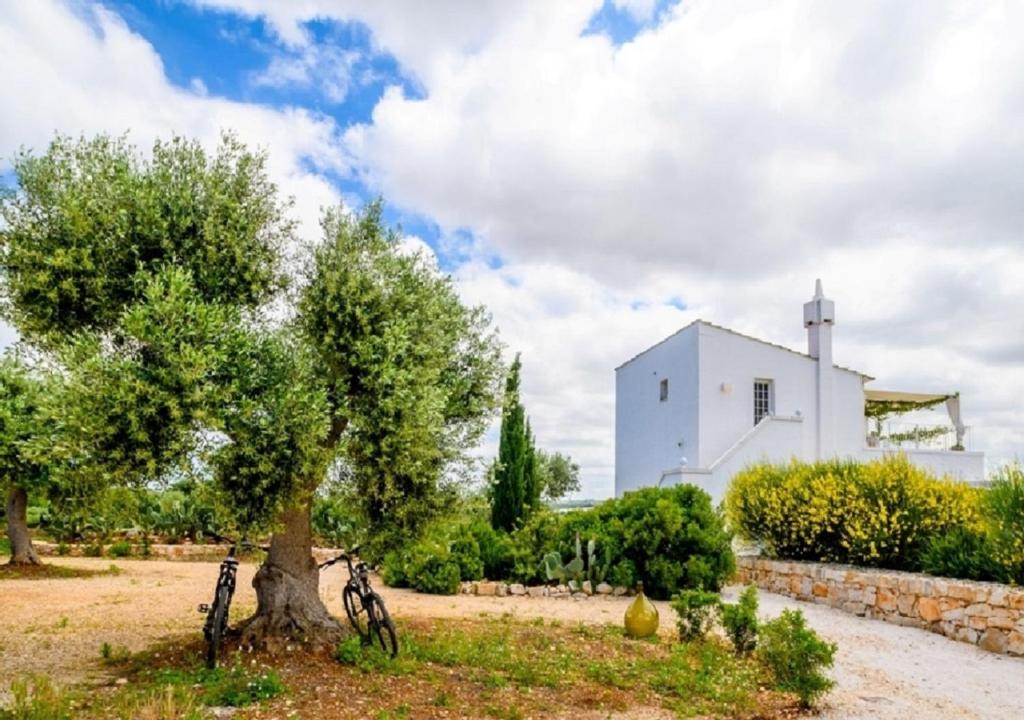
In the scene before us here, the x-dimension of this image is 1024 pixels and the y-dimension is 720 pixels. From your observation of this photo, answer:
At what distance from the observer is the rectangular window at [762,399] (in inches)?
891

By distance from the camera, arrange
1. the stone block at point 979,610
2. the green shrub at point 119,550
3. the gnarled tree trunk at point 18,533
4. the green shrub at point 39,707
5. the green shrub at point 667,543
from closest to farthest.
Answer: the green shrub at point 39,707 < the stone block at point 979,610 < the green shrub at point 667,543 < the gnarled tree trunk at point 18,533 < the green shrub at point 119,550

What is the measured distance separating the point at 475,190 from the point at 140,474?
5.51 m

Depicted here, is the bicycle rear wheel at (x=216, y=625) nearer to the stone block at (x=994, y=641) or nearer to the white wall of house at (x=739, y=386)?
the stone block at (x=994, y=641)

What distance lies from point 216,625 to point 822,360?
19806 mm

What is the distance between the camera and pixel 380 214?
7.17 meters

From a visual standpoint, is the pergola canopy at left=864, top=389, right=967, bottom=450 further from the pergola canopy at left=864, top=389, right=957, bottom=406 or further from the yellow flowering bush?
the yellow flowering bush

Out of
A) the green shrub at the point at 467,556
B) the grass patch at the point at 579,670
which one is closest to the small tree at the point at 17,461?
the green shrub at the point at 467,556

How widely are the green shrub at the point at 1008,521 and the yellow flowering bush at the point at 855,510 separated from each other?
136cm

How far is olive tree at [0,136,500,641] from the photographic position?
5.78 meters

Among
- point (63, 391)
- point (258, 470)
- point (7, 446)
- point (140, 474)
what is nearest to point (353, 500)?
point (258, 470)

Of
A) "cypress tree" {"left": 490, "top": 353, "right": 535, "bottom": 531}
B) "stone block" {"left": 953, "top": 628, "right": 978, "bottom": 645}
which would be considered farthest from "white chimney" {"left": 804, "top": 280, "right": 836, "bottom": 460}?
→ "stone block" {"left": 953, "top": 628, "right": 978, "bottom": 645}

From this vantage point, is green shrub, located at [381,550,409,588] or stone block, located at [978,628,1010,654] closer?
stone block, located at [978,628,1010,654]

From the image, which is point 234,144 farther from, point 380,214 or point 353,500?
point 353,500

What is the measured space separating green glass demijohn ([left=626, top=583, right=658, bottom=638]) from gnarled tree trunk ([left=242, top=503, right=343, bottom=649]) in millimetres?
3366
